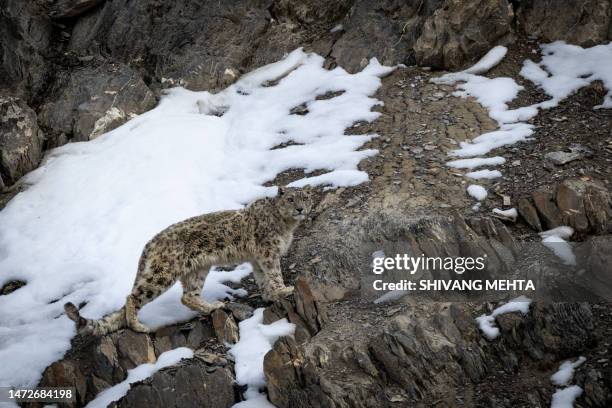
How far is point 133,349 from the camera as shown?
1084 centimetres

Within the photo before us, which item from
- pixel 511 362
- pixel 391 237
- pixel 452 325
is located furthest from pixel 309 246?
pixel 511 362

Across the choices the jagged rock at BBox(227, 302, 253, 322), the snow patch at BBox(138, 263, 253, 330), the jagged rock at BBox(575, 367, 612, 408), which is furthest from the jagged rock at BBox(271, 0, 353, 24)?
the jagged rock at BBox(575, 367, 612, 408)

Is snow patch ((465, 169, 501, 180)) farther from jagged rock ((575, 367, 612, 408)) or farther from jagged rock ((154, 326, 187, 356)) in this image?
jagged rock ((154, 326, 187, 356))

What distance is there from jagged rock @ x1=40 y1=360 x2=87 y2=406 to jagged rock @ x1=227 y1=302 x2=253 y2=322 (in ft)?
9.10

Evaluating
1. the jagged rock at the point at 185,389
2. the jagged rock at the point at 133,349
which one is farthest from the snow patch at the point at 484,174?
the jagged rock at the point at 133,349

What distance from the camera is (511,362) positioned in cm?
989

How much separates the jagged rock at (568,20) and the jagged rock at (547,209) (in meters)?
7.98

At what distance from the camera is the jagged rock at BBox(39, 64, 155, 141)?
18.5 m

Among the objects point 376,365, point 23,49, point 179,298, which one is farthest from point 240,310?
point 23,49

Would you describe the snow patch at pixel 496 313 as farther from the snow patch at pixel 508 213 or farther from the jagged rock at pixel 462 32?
the jagged rock at pixel 462 32

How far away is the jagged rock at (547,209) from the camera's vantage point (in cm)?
1213

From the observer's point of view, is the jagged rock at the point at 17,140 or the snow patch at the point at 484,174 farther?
the jagged rock at the point at 17,140

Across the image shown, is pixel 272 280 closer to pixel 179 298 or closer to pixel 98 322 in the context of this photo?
pixel 179 298

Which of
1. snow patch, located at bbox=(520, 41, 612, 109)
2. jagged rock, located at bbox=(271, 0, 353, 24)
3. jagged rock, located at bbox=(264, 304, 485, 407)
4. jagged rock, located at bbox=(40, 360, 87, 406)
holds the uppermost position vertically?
jagged rock, located at bbox=(271, 0, 353, 24)
